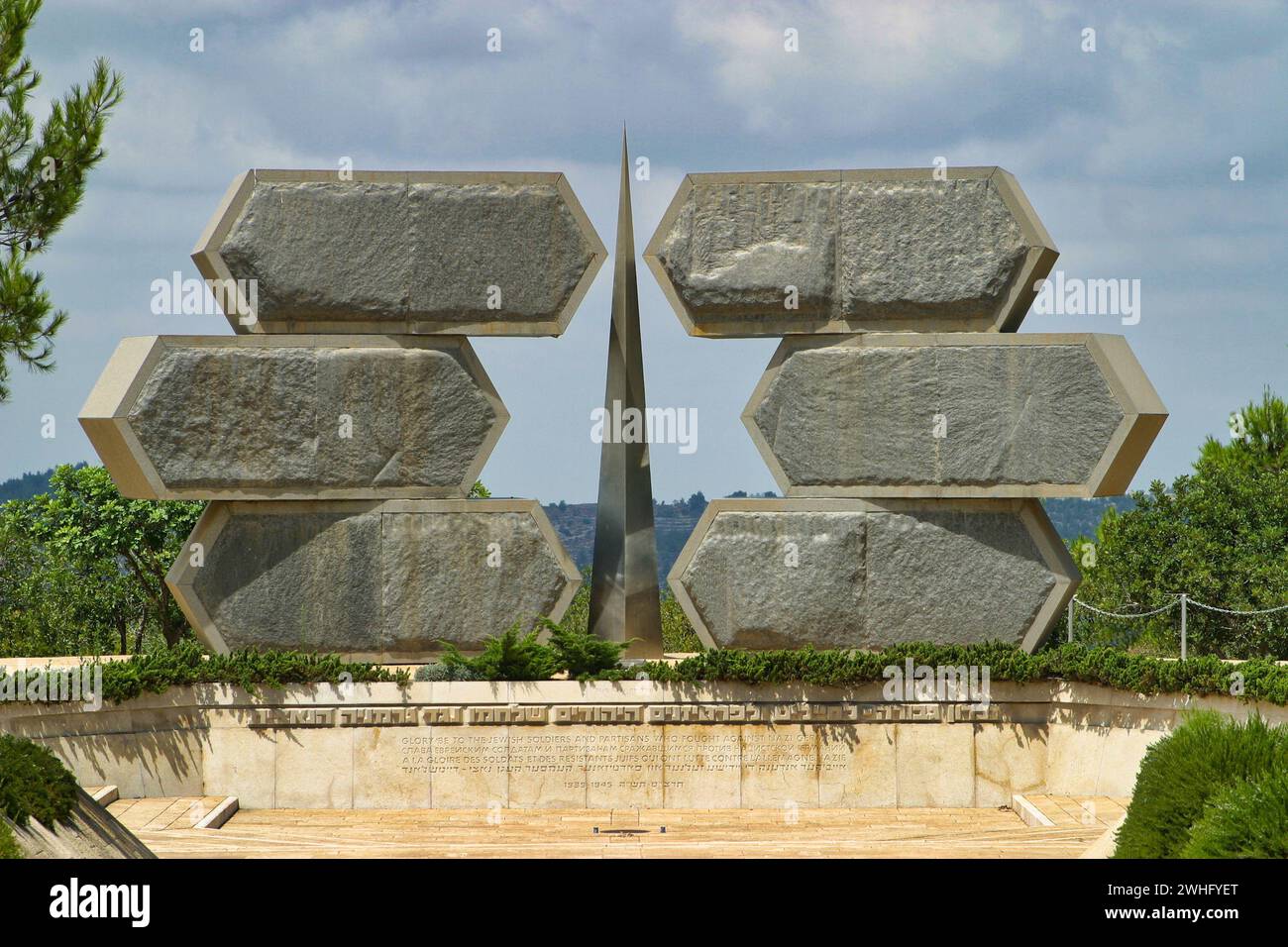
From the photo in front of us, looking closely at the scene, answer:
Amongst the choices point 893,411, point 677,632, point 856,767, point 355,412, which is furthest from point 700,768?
point 677,632

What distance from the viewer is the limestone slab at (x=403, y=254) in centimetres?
1235

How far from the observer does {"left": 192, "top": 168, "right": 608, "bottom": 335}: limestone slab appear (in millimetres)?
12352

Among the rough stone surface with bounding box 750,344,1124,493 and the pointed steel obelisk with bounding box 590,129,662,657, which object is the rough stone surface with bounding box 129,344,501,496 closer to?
the pointed steel obelisk with bounding box 590,129,662,657

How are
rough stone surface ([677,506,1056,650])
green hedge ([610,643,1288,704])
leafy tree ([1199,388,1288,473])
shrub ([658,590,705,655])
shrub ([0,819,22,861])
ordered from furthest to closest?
1. leafy tree ([1199,388,1288,473])
2. shrub ([658,590,705,655])
3. rough stone surface ([677,506,1056,650])
4. green hedge ([610,643,1288,704])
5. shrub ([0,819,22,861])

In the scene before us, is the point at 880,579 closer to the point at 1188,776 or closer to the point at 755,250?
the point at 755,250

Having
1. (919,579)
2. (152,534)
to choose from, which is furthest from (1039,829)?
(152,534)

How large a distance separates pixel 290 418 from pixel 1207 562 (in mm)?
14354

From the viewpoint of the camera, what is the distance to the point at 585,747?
11.7 m

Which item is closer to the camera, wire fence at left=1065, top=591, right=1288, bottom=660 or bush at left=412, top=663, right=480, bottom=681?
bush at left=412, top=663, right=480, bottom=681

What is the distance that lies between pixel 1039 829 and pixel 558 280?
5724 millimetres

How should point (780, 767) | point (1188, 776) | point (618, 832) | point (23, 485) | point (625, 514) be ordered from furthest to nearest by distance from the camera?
1. point (23, 485)
2. point (625, 514)
3. point (780, 767)
4. point (618, 832)
5. point (1188, 776)

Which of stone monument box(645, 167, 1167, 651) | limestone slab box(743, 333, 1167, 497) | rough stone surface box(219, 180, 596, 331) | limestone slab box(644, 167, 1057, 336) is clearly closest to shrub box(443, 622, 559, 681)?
stone monument box(645, 167, 1167, 651)

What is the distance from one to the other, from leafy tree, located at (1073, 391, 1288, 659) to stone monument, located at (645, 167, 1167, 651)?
909 cm

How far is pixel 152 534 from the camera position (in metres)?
20.1
